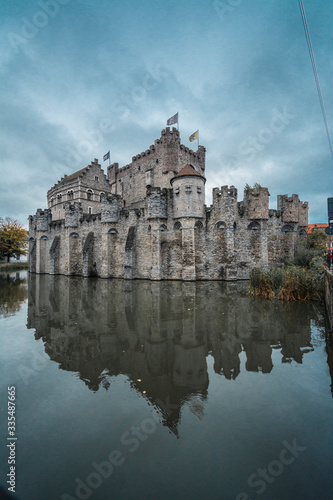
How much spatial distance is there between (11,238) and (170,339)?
1753 inches

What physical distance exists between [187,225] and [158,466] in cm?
1736

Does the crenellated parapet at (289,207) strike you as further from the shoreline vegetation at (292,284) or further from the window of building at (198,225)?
the shoreline vegetation at (292,284)

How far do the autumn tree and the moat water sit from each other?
133 ft

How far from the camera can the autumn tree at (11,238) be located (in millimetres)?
41531

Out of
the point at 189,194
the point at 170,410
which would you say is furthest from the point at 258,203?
the point at 170,410

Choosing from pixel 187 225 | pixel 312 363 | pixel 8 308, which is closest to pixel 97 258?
pixel 187 225

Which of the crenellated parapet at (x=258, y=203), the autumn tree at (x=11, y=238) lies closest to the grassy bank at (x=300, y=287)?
the crenellated parapet at (x=258, y=203)

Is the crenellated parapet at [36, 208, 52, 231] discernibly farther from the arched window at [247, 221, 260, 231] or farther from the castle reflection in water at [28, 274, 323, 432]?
the arched window at [247, 221, 260, 231]

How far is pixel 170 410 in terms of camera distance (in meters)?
3.84

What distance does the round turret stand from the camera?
19.4m

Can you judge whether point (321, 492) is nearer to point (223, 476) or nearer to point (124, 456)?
point (223, 476)

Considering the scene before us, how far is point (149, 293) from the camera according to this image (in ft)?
47.0

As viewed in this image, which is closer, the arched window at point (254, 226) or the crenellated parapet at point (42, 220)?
the arched window at point (254, 226)

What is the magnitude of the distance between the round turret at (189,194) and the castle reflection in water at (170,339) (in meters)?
9.67
